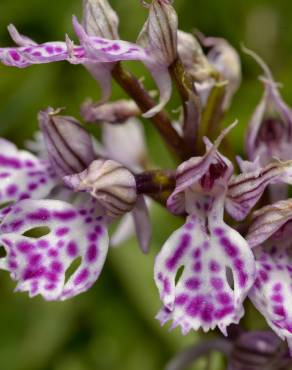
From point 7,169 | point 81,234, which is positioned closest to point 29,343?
point 7,169

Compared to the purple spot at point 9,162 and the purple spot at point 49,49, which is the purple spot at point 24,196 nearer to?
the purple spot at point 9,162

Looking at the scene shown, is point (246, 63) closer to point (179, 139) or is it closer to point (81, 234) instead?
point (179, 139)

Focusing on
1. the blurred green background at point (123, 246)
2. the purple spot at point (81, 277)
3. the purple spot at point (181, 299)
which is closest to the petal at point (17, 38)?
the purple spot at point (81, 277)

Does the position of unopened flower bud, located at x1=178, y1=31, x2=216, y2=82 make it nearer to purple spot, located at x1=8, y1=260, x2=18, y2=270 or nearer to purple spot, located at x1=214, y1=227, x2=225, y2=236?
purple spot, located at x1=214, y1=227, x2=225, y2=236

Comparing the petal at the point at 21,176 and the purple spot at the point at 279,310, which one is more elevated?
the petal at the point at 21,176

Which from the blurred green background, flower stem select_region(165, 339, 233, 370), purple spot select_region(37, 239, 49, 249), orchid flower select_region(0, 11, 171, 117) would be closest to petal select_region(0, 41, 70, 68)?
orchid flower select_region(0, 11, 171, 117)

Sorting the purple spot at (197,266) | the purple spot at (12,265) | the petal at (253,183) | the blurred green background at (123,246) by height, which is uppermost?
the petal at (253,183)

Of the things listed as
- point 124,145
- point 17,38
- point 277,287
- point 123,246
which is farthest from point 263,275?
point 123,246
